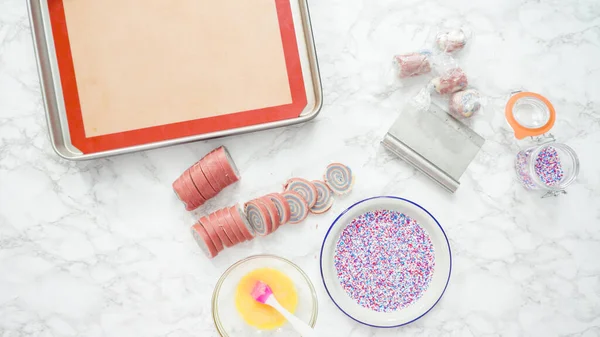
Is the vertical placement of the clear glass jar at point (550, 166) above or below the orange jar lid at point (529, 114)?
below

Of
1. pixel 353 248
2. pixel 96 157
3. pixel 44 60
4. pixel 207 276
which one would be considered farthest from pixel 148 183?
pixel 353 248

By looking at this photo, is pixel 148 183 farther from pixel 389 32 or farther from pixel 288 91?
pixel 389 32

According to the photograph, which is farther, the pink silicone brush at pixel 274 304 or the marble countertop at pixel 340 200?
the marble countertop at pixel 340 200

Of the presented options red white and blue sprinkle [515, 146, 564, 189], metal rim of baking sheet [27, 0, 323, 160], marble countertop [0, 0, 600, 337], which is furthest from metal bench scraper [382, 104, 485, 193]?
metal rim of baking sheet [27, 0, 323, 160]

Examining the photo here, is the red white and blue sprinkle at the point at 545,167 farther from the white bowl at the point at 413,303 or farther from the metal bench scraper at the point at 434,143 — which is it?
the white bowl at the point at 413,303

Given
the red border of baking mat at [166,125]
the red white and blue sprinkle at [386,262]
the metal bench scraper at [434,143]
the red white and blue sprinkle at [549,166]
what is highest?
the red border of baking mat at [166,125]

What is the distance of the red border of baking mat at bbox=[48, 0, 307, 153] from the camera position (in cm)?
138

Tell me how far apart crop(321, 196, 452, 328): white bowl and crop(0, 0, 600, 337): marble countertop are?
2.1 inches

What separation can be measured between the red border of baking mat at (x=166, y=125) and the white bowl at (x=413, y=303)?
32cm

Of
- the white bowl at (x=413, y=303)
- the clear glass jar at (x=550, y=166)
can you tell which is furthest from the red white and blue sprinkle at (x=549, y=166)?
the white bowl at (x=413, y=303)

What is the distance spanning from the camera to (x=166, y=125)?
4.57 ft

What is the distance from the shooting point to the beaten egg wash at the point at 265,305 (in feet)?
4.55

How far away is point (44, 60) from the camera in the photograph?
4.50 ft

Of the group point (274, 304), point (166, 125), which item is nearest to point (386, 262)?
point (274, 304)
